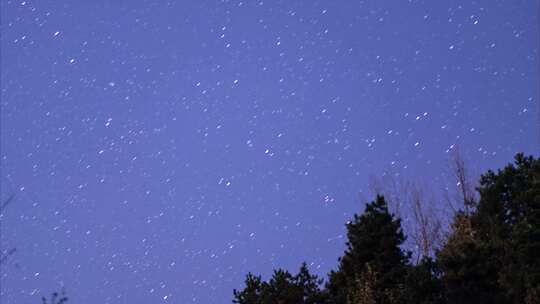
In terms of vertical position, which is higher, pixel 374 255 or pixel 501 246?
pixel 374 255

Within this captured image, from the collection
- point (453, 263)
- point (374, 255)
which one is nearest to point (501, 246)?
point (453, 263)

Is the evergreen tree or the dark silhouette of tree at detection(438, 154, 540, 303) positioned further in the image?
the evergreen tree

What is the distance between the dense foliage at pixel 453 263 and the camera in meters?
16.3

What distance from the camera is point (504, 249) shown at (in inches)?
686

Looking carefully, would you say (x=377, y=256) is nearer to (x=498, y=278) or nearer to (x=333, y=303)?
(x=333, y=303)

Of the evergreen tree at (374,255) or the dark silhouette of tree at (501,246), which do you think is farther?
the evergreen tree at (374,255)

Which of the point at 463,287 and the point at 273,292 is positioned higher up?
the point at 273,292

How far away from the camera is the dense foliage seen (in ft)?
53.4

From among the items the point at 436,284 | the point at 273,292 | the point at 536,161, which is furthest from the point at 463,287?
the point at 273,292

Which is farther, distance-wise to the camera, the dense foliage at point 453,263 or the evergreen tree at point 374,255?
the evergreen tree at point 374,255

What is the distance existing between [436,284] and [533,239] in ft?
8.31

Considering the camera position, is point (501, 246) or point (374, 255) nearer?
point (501, 246)

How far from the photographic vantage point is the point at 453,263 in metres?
17.8

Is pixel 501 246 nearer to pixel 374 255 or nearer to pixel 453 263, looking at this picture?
pixel 453 263
